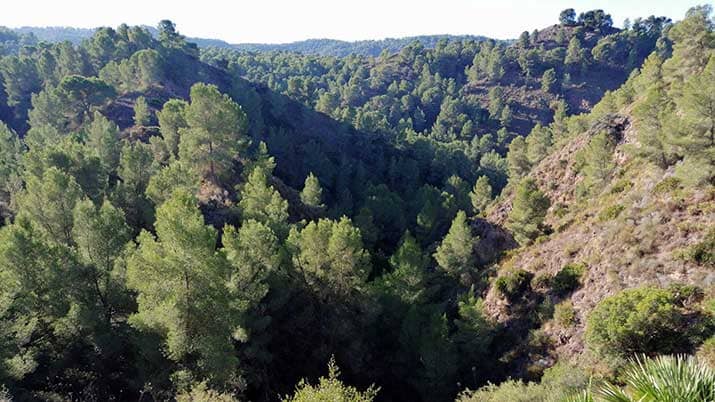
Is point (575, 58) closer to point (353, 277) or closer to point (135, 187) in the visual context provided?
point (353, 277)

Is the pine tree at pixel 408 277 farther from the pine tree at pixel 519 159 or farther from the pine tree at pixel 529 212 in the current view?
the pine tree at pixel 519 159

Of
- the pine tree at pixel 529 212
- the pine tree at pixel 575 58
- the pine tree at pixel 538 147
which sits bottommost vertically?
the pine tree at pixel 529 212

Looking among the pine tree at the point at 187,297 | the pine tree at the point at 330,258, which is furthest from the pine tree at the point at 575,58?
the pine tree at the point at 187,297

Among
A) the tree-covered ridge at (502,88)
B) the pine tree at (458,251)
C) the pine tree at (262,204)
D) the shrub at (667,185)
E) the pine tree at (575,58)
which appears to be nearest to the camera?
the shrub at (667,185)

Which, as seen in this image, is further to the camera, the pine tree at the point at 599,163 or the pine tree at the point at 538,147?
the pine tree at the point at 538,147

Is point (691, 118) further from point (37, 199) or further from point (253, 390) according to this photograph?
point (37, 199)

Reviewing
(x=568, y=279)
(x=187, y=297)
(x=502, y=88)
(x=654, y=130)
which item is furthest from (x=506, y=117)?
(x=187, y=297)

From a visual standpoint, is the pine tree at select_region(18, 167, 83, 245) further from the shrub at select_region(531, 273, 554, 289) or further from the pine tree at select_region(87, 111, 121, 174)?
the shrub at select_region(531, 273, 554, 289)
